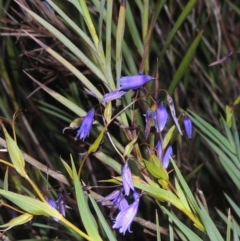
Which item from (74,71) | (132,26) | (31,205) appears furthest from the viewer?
(132,26)

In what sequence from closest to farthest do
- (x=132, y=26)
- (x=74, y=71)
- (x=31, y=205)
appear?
(x=31, y=205)
(x=74, y=71)
(x=132, y=26)

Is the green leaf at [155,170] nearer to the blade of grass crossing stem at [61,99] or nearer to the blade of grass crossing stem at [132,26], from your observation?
the blade of grass crossing stem at [61,99]

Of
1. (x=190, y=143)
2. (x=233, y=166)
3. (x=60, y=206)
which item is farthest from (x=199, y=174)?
(x=60, y=206)

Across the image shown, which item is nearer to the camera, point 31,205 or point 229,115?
point 31,205

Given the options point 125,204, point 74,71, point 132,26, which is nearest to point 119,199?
point 125,204

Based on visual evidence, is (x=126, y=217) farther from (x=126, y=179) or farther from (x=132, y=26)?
(x=132, y=26)

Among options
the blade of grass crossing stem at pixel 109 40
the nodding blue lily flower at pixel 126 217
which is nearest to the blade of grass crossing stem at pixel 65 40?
the blade of grass crossing stem at pixel 109 40

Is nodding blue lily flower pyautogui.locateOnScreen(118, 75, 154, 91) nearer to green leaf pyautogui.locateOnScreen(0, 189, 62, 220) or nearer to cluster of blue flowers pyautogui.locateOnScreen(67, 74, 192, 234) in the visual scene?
cluster of blue flowers pyautogui.locateOnScreen(67, 74, 192, 234)

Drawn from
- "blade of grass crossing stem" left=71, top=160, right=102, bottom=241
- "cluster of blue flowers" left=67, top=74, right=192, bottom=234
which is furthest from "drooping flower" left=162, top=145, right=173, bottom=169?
"blade of grass crossing stem" left=71, top=160, right=102, bottom=241

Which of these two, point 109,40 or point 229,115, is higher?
point 109,40
